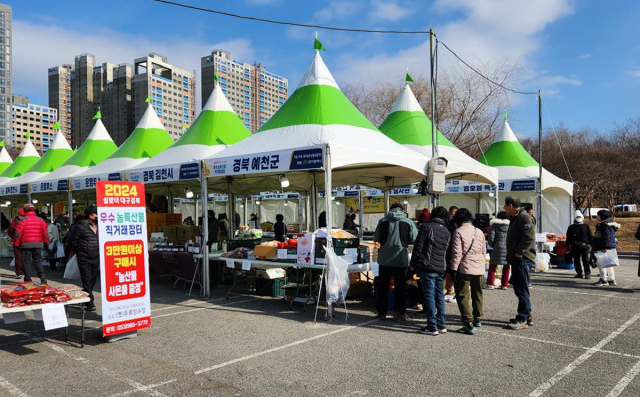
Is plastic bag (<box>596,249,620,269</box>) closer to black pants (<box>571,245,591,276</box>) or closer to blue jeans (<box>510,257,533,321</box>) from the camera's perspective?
black pants (<box>571,245,591,276</box>)

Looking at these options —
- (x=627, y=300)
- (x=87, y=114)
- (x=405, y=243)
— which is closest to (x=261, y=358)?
(x=405, y=243)

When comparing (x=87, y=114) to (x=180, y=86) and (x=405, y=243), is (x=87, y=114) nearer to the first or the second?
(x=180, y=86)

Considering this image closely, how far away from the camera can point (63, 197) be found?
61.5ft

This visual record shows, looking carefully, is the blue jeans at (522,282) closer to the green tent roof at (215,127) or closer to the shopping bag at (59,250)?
the green tent roof at (215,127)

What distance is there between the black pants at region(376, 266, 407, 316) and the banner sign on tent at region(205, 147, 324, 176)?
76.8 inches

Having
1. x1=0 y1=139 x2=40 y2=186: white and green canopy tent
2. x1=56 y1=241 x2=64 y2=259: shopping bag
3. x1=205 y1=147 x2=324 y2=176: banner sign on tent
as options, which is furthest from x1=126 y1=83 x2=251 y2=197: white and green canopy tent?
x1=0 y1=139 x2=40 y2=186: white and green canopy tent

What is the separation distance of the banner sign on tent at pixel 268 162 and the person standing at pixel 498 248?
4563 mm

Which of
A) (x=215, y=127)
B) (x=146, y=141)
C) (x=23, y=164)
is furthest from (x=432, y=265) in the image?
(x=23, y=164)

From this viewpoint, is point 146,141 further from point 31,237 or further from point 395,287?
point 395,287

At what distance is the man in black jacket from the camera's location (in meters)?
5.72

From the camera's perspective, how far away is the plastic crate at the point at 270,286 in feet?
27.7

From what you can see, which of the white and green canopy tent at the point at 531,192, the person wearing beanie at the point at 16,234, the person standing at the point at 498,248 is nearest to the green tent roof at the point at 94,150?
the person wearing beanie at the point at 16,234

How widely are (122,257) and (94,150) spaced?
11.8 meters

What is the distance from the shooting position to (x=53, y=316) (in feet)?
16.1
